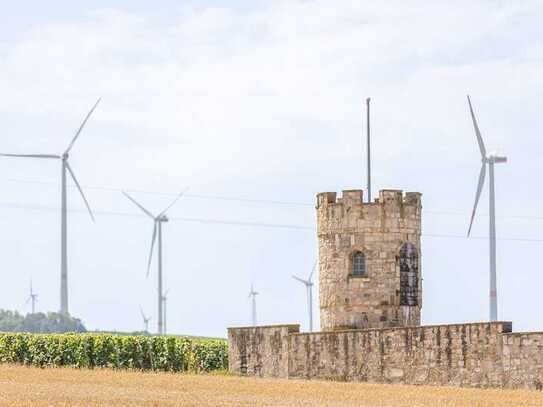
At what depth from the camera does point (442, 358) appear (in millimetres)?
52000

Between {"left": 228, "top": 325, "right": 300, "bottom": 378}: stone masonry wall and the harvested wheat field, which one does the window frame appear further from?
the harvested wheat field

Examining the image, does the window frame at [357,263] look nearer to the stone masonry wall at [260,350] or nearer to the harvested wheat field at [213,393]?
the stone masonry wall at [260,350]

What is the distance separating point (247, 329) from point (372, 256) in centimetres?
614

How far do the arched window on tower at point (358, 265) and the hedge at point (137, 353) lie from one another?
22.7ft

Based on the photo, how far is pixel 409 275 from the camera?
5838 cm

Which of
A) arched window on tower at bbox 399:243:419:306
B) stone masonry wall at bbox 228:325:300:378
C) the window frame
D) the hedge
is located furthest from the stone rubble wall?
arched window on tower at bbox 399:243:419:306

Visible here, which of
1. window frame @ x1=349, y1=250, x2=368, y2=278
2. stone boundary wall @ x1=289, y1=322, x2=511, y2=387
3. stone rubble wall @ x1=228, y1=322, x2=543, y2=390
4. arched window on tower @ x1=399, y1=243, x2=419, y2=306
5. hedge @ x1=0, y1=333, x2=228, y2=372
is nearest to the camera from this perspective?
stone rubble wall @ x1=228, y1=322, x2=543, y2=390

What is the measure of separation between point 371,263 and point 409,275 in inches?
68.8

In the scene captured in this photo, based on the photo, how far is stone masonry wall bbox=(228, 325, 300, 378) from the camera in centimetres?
5797

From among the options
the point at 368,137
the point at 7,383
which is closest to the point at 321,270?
the point at 368,137

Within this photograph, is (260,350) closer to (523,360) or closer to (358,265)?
(358,265)

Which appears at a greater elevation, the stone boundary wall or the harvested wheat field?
the stone boundary wall

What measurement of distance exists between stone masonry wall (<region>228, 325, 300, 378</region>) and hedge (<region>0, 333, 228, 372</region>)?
4.38ft

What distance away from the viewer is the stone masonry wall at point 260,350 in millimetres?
57969
